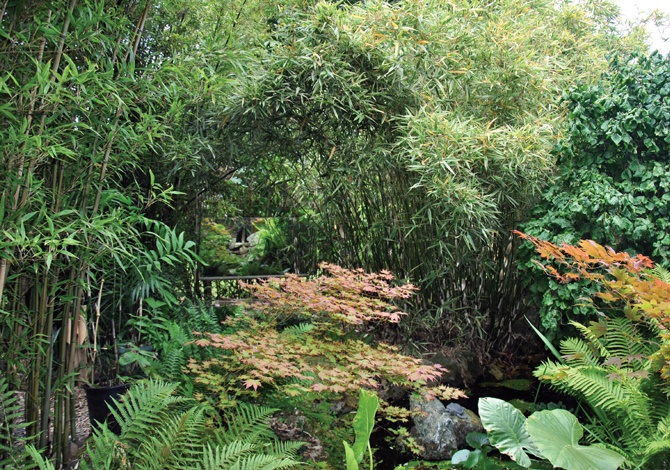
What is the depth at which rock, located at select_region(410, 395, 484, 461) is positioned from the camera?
7.48 feet

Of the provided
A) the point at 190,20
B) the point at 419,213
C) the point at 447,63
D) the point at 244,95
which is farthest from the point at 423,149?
the point at 190,20

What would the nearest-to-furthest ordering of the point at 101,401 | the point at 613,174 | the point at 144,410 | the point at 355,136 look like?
the point at 144,410 < the point at 101,401 < the point at 613,174 < the point at 355,136

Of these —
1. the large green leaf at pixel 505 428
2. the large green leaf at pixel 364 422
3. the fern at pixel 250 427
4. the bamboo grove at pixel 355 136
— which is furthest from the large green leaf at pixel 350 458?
the bamboo grove at pixel 355 136

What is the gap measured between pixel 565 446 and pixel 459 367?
4.85 ft

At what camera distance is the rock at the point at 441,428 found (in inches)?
89.8

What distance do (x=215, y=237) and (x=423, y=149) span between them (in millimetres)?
2096

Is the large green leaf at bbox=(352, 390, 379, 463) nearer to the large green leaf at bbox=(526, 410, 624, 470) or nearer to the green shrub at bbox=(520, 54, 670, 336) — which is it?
the large green leaf at bbox=(526, 410, 624, 470)

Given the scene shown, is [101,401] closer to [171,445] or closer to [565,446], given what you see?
[171,445]

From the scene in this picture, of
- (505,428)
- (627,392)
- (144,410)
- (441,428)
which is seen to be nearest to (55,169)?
(144,410)

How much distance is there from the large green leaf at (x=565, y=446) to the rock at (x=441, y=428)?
73cm

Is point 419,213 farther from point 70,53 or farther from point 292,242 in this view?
point 70,53

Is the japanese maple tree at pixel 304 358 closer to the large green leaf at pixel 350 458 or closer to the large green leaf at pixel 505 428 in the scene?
the large green leaf at pixel 505 428

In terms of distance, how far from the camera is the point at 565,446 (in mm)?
1463

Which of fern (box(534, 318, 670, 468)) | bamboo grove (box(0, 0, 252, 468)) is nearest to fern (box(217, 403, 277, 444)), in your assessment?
bamboo grove (box(0, 0, 252, 468))
